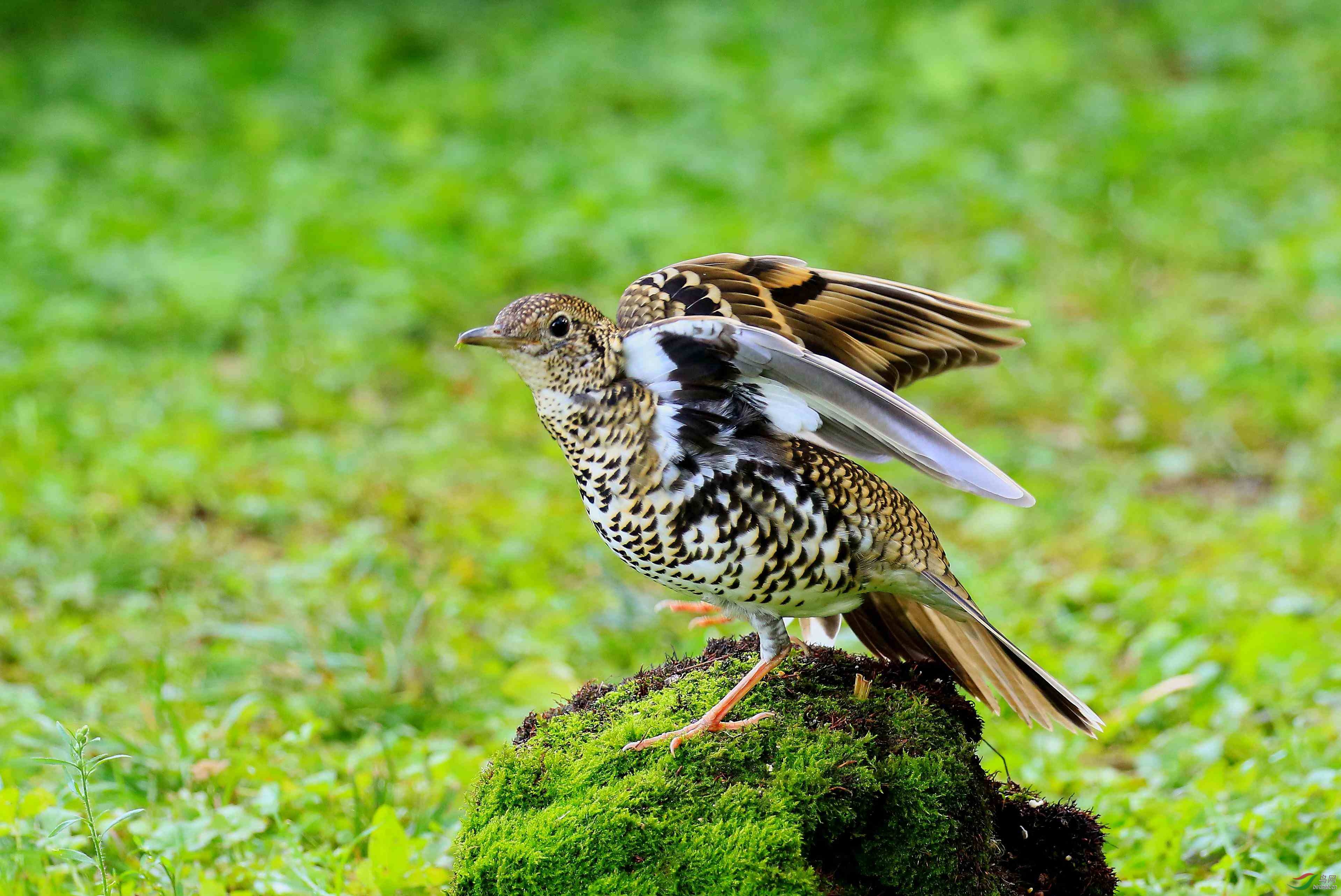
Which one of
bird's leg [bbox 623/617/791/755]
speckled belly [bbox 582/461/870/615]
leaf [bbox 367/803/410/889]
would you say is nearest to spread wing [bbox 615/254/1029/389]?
speckled belly [bbox 582/461/870/615]

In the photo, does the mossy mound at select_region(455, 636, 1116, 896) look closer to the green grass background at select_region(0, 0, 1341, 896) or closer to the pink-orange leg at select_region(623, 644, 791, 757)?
the pink-orange leg at select_region(623, 644, 791, 757)

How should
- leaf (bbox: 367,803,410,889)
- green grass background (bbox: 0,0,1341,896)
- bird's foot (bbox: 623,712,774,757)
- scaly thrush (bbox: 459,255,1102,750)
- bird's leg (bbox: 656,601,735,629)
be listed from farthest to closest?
green grass background (bbox: 0,0,1341,896), bird's leg (bbox: 656,601,735,629), leaf (bbox: 367,803,410,889), bird's foot (bbox: 623,712,774,757), scaly thrush (bbox: 459,255,1102,750)

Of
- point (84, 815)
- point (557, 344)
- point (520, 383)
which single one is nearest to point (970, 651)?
point (557, 344)

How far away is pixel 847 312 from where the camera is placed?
11.2 ft

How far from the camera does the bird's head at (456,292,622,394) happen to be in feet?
9.99

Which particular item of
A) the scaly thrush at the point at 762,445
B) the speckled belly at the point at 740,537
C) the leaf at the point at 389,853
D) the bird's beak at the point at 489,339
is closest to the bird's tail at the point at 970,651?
the scaly thrush at the point at 762,445

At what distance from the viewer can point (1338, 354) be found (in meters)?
7.52

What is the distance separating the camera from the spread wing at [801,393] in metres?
2.79

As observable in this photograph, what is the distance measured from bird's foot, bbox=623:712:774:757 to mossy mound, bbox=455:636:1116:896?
2 centimetres

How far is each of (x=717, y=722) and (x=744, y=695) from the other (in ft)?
0.53

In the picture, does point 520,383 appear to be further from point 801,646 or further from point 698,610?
point 801,646

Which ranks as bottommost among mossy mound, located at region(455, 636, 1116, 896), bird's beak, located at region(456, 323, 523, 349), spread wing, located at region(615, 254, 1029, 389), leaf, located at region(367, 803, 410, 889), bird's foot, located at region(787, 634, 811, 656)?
leaf, located at region(367, 803, 410, 889)

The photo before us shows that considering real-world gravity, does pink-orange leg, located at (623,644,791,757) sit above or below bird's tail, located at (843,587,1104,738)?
below

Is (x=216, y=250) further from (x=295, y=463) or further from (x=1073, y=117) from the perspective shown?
(x=1073, y=117)
